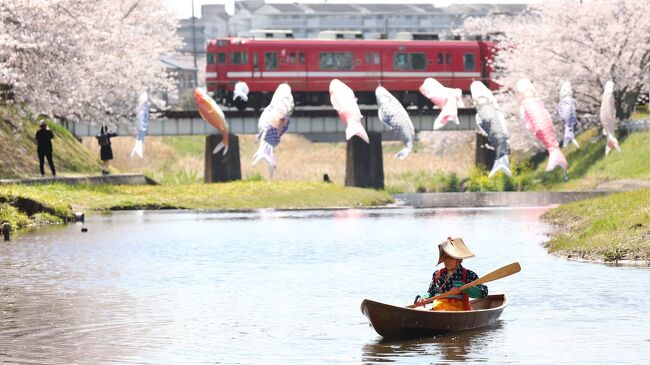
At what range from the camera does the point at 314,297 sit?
2622 cm

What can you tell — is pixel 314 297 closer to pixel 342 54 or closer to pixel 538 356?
pixel 538 356

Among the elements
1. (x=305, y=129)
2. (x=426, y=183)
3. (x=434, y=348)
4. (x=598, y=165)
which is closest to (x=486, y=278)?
(x=434, y=348)

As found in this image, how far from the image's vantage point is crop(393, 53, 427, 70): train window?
79.2 meters

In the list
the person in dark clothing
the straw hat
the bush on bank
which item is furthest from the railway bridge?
the straw hat

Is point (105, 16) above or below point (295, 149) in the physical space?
above

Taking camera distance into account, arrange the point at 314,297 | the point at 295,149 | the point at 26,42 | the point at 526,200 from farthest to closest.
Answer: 1. the point at 295,149
2. the point at 526,200
3. the point at 26,42
4. the point at 314,297

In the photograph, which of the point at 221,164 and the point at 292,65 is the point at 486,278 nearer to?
the point at 292,65

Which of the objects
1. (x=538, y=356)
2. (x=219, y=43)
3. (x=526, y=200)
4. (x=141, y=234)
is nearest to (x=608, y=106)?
(x=526, y=200)

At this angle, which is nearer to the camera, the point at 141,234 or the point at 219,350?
the point at 219,350

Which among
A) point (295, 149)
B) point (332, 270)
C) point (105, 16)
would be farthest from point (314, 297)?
point (295, 149)

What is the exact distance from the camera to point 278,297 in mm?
26281

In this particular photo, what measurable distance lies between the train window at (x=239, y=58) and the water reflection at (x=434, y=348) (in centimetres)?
5583

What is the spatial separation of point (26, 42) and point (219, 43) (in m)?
21.5

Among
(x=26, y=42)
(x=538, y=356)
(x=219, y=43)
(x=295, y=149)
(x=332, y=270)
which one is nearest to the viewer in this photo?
(x=538, y=356)
